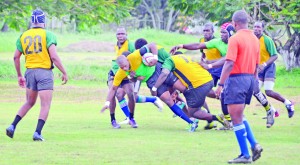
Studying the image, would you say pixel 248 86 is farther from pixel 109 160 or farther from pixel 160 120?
pixel 160 120

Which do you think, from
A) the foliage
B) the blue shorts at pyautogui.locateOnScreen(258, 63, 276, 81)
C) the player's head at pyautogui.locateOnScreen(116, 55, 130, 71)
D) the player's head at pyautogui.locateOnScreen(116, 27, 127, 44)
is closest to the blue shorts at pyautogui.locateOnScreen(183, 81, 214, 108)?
the player's head at pyautogui.locateOnScreen(116, 55, 130, 71)

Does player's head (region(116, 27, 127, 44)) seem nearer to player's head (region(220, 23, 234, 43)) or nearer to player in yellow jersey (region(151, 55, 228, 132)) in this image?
player in yellow jersey (region(151, 55, 228, 132))

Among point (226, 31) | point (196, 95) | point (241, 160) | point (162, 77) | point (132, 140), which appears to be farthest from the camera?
point (226, 31)

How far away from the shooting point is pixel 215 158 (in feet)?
39.0

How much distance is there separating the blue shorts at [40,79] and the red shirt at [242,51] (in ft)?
12.1

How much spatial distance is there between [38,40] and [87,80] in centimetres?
2074

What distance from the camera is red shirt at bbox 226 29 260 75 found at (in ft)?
37.3

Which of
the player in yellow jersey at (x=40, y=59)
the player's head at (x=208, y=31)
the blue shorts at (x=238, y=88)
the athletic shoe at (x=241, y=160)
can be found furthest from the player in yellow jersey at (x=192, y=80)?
the athletic shoe at (x=241, y=160)

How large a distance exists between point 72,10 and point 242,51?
66.7ft

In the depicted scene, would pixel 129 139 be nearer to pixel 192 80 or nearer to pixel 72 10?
pixel 192 80

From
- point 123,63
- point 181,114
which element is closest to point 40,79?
point 123,63

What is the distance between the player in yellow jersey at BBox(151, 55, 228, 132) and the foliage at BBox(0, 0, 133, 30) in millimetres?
14850

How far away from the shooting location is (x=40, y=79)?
13.9 metres

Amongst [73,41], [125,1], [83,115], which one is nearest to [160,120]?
[83,115]
